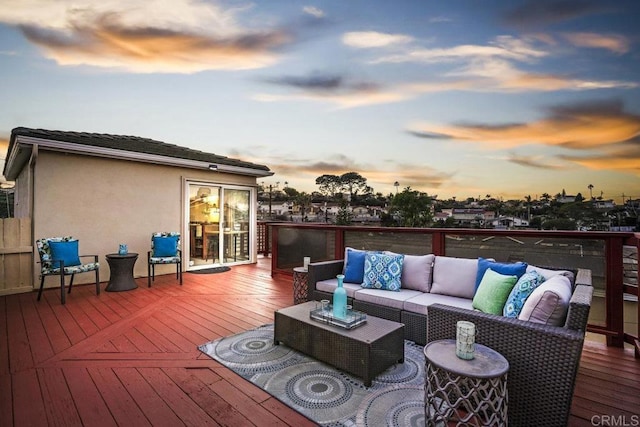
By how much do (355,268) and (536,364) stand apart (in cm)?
224

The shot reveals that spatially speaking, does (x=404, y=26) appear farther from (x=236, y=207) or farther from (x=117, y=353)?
(x=117, y=353)

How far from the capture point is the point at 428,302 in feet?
9.70

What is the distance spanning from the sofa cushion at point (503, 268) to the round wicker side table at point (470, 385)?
1.13m

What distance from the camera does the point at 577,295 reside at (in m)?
1.81

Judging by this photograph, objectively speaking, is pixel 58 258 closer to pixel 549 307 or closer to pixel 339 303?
pixel 339 303

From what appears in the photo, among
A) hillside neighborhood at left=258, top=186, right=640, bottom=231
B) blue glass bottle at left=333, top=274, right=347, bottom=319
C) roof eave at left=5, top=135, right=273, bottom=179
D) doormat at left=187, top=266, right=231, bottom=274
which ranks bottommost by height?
doormat at left=187, top=266, right=231, bottom=274

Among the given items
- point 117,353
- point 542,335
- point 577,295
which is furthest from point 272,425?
point 577,295

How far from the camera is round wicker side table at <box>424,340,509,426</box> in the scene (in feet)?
5.02

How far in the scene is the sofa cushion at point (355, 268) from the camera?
3.71 meters

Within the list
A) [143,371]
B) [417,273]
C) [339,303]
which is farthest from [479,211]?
[143,371]

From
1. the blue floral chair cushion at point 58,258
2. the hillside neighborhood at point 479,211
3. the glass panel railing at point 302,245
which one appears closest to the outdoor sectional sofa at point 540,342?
the hillside neighborhood at point 479,211

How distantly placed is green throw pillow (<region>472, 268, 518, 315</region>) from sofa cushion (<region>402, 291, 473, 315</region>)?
36cm

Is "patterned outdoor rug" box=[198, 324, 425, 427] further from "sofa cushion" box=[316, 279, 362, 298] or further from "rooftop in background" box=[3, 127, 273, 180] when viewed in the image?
"rooftop in background" box=[3, 127, 273, 180]

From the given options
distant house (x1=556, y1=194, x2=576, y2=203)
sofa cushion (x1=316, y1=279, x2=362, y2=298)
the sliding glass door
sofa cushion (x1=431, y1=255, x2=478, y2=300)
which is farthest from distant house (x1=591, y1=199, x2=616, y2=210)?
the sliding glass door
